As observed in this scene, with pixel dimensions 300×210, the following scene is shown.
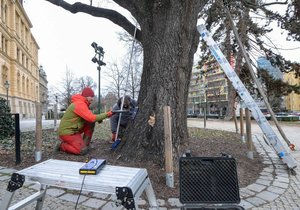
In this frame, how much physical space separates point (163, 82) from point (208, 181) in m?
2.50

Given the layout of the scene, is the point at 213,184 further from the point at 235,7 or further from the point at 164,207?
the point at 235,7

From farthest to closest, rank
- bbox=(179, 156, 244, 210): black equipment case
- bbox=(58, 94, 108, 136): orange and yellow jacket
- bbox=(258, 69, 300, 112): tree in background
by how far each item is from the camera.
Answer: bbox=(258, 69, 300, 112): tree in background < bbox=(58, 94, 108, 136): orange and yellow jacket < bbox=(179, 156, 244, 210): black equipment case

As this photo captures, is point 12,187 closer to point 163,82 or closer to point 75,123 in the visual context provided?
point 163,82

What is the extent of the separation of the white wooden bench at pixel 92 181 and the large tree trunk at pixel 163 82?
243cm

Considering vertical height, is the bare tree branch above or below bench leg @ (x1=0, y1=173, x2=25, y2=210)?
above

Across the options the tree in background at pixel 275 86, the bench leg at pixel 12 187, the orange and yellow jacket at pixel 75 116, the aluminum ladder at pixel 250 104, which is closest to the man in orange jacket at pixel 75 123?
the orange and yellow jacket at pixel 75 116

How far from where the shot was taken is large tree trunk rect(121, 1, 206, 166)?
478 centimetres

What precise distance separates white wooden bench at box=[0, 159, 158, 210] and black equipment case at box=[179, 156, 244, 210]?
1.52ft

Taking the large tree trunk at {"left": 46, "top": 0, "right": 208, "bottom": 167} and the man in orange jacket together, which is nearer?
the large tree trunk at {"left": 46, "top": 0, "right": 208, "bottom": 167}

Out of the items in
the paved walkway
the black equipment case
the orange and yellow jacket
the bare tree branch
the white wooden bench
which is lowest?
the paved walkway

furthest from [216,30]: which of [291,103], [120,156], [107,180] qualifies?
[291,103]

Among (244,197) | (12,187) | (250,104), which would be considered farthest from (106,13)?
(12,187)

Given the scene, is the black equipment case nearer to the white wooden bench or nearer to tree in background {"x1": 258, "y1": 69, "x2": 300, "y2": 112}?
the white wooden bench

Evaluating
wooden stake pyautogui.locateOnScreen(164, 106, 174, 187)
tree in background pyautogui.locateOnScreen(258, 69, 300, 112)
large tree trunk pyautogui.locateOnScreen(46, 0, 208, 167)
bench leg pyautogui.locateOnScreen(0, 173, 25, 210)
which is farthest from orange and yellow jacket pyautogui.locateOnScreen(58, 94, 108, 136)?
tree in background pyautogui.locateOnScreen(258, 69, 300, 112)
